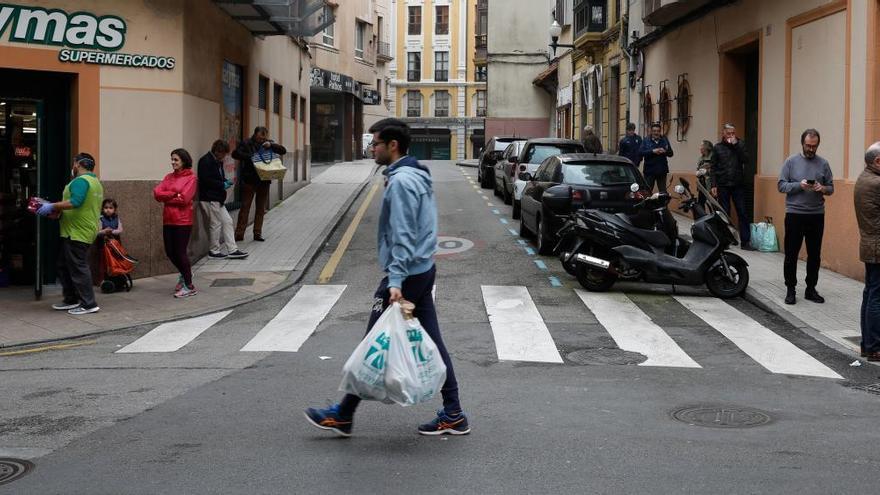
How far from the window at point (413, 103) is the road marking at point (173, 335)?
70.2 m

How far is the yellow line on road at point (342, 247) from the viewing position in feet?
46.2

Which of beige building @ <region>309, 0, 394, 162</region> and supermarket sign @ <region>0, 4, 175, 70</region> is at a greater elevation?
beige building @ <region>309, 0, 394, 162</region>

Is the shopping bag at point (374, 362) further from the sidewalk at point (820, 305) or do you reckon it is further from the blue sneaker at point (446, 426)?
the sidewalk at point (820, 305)

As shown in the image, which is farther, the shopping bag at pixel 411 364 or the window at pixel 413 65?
the window at pixel 413 65

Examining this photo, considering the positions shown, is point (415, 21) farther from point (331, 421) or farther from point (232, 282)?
point (331, 421)

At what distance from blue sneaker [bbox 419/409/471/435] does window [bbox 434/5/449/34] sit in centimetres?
7533

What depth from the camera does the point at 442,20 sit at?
79.4m

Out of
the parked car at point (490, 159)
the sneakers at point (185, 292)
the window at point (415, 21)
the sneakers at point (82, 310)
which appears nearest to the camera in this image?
the sneakers at point (82, 310)

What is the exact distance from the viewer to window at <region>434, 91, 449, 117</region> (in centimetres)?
8094

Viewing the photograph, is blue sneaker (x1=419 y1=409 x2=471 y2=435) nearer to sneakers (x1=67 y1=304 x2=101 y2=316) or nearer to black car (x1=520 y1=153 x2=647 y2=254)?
sneakers (x1=67 y1=304 x2=101 y2=316)

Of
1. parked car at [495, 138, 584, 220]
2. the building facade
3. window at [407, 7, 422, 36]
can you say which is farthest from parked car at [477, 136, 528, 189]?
window at [407, 7, 422, 36]

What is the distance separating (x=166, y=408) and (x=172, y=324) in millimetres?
4116

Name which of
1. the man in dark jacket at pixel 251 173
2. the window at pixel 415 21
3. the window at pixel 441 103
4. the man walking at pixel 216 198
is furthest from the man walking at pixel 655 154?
the window at pixel 441 103

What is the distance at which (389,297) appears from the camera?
5.83 m
